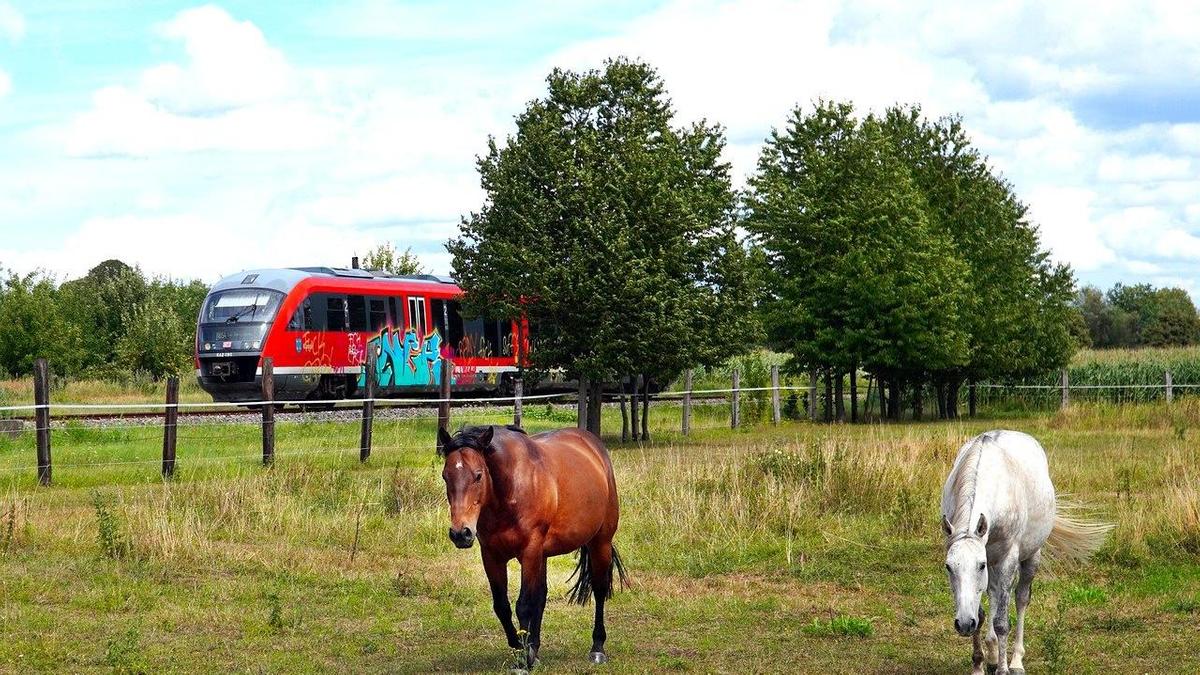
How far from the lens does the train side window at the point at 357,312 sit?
31.8 m

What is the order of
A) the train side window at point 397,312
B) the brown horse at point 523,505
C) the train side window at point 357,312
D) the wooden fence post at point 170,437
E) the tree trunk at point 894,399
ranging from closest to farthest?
the brown horse at point 523,505 → the wooden fence post at point 170,437 → the train side window at point 357,312 → the train side window at point 397,312 → the tree trunk at point 894,399

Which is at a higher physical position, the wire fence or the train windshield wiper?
the train windshield wiper

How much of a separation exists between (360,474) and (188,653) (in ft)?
30.4

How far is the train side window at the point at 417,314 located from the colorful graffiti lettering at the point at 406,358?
14 cm

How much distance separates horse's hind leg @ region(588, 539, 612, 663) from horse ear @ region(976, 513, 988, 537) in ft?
8.56

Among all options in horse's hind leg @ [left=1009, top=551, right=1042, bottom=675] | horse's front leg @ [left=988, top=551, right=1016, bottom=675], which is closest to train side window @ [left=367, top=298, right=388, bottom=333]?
horse's hind leg @ [left=1009, top=551, right=1042, bottom=675]

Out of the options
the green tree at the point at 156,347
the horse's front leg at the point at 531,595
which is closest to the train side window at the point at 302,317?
the green tree at the point at 156,347

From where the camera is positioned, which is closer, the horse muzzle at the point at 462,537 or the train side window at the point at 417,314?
the horse muzzle at the point at 462,537

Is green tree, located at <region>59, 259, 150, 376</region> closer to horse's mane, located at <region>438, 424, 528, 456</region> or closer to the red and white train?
the red and white train

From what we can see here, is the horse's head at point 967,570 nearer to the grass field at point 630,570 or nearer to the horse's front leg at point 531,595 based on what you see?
the grass field at point 630,570

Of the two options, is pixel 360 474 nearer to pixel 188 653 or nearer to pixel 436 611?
pixel 436 611

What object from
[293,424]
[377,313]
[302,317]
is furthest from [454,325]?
[293,424]

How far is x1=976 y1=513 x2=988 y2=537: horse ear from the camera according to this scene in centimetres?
732

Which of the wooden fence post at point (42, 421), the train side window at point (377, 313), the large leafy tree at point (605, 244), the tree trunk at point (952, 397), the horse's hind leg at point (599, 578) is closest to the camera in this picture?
the horse's hind leg at point (599, 578)
